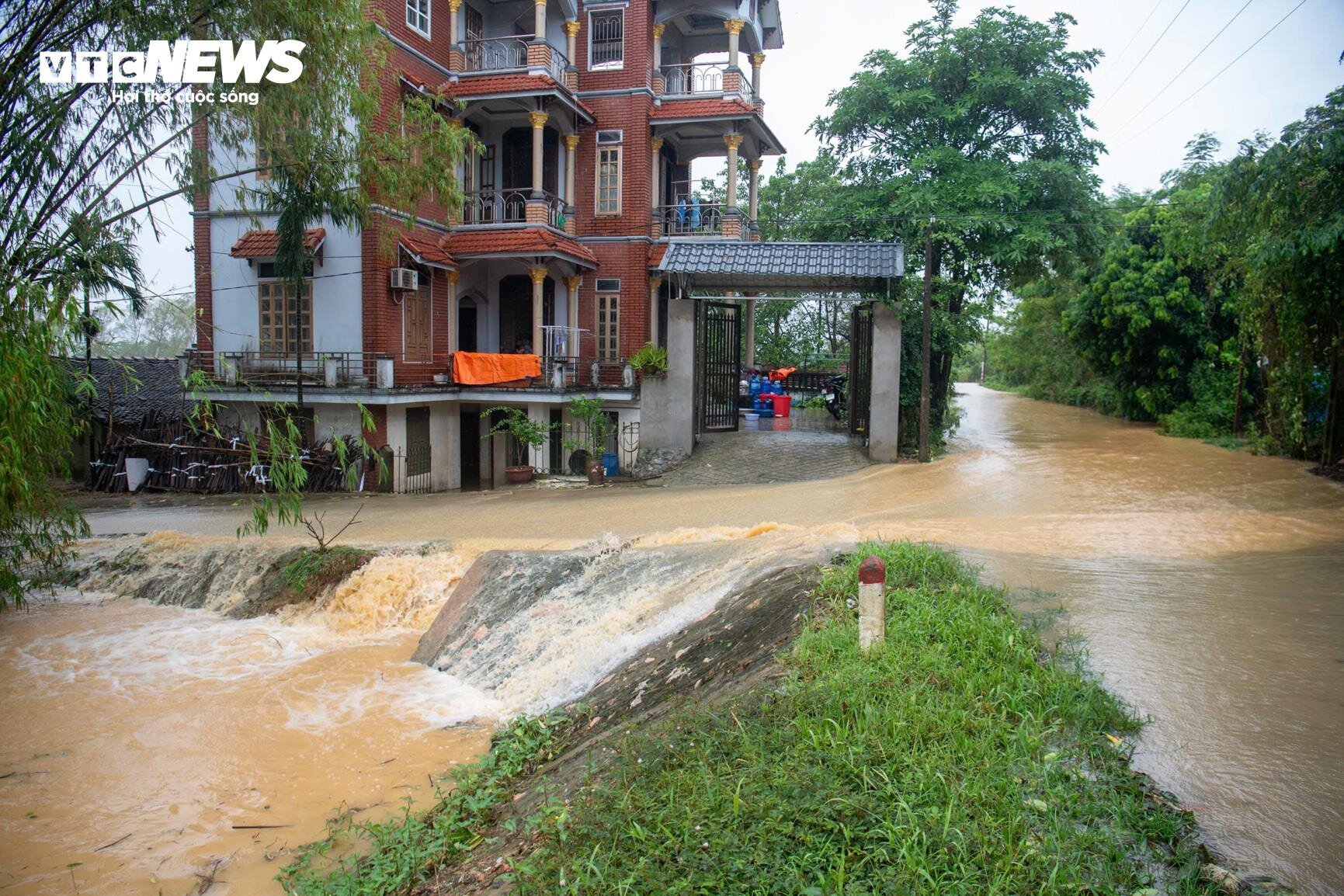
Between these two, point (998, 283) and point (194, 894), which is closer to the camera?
point (194, 894)

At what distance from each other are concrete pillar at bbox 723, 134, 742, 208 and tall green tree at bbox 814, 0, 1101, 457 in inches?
87.2

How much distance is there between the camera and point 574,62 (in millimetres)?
24125

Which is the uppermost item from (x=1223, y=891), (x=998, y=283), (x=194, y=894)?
(x=998, y=283)

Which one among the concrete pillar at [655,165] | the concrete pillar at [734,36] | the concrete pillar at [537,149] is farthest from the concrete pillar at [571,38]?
the concrete pillar at [734,36]

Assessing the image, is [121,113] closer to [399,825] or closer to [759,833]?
[399,825]

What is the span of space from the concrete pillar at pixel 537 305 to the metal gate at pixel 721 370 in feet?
15.1

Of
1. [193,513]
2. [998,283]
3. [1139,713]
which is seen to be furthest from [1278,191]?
[193,513]

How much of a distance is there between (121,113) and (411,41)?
37.7ft

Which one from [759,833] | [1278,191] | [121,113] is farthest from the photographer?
[1278,191]

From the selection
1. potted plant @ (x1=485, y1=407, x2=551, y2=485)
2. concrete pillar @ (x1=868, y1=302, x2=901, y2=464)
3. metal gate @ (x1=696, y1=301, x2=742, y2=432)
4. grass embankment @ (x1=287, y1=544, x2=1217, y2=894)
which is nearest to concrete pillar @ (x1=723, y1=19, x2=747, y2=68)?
metal gate @ (x1=696, y1=301, x2=742, y2=432)

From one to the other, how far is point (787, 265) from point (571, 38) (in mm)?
10414

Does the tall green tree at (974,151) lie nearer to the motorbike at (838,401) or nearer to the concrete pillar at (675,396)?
the motorbike at (838,401)

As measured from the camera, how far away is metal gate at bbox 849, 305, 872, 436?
1945cm

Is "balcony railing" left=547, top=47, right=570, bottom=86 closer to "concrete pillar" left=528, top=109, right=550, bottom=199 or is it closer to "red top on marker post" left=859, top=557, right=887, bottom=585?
"concrete pillar" left=528, top=109, right=550, bottom=199
